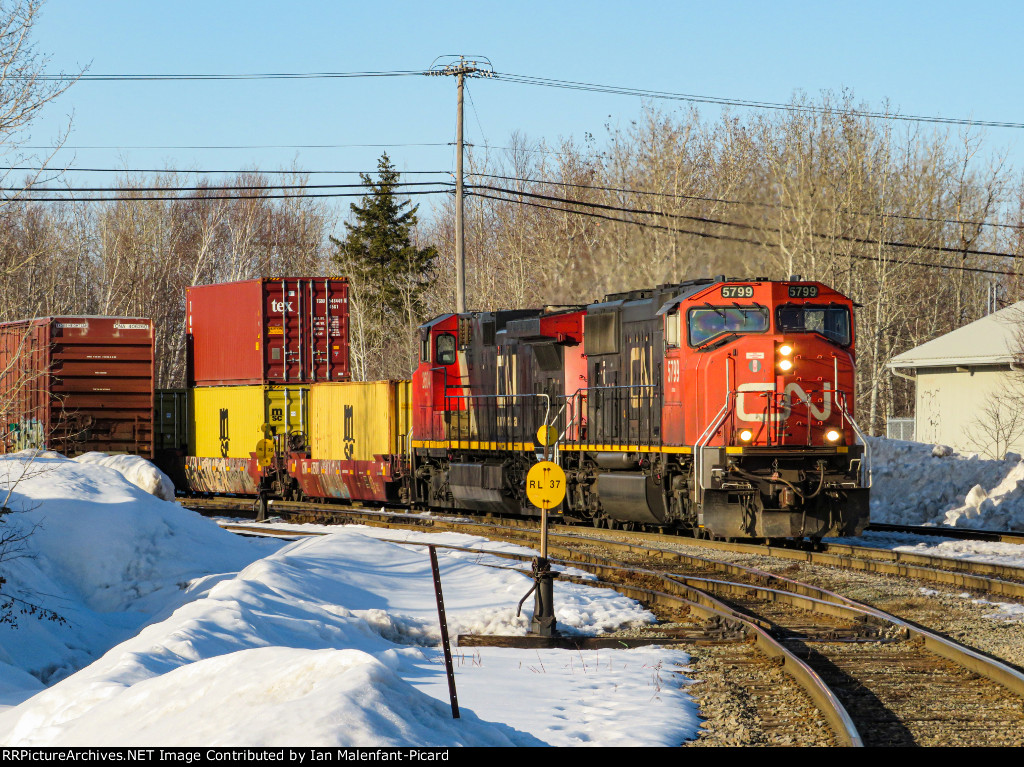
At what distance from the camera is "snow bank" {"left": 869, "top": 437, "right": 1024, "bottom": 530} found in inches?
826

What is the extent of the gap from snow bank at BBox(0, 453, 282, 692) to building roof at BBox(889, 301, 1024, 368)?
23.1 m

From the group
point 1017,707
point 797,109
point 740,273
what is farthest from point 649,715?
point 797,109

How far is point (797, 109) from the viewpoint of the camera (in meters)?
39.8

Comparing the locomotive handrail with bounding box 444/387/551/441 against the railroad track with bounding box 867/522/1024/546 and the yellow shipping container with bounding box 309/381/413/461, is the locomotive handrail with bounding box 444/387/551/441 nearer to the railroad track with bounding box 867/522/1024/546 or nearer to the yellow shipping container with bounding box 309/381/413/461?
the yellow shipping container with bounding box 309/381/413/461

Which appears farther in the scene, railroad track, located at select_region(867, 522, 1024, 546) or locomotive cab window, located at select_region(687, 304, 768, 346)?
railroad track, located at select_region(867, 522, 1024, 546)

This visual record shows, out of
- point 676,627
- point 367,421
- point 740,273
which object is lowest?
point 676,627

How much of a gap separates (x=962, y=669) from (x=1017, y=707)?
1.22 meters

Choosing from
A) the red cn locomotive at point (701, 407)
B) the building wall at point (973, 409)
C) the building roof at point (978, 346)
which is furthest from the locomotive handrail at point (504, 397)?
the building wall at point (973, 409)

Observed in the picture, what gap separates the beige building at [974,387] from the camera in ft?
102

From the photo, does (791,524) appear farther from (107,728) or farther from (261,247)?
(261,247)

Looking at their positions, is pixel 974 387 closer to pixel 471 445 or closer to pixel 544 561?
pixel 471 445

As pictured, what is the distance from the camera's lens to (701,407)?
15.9 metres

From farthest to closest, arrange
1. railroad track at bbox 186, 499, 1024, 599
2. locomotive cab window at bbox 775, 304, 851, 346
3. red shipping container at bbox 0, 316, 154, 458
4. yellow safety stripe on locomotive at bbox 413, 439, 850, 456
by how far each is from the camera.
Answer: red shipping container at bbox 0, 316, 154, 458, locomotive cab window at bbox 775, 304, 851, 346, yellow safety stripe on locomotive at bbox 413, 439, 850, 456, railroad track at bbox 186, 499, 1024, 599

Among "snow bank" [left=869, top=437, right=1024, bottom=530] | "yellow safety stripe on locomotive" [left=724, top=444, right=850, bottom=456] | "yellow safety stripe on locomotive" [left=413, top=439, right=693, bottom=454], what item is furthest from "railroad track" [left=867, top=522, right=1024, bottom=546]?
"yellow safety stripe on locomotive" [left=413, top=439, right=693, bottom=454]
